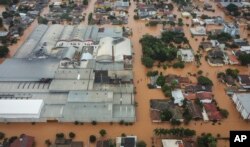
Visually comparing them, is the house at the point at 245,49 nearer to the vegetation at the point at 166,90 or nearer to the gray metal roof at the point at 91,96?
the vegetation at the point at 166,90

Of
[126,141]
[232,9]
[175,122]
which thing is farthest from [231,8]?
[126,141]

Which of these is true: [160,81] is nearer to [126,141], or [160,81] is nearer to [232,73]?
[232,73]

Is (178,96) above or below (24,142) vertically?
above

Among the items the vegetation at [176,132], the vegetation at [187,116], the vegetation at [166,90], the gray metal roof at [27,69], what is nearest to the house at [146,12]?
the gray metal roof at [27,69]

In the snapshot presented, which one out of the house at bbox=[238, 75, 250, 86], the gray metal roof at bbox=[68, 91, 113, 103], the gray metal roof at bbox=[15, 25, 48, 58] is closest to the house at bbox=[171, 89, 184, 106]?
the gray metal roof at bbox=[68, 91, 113, 103]

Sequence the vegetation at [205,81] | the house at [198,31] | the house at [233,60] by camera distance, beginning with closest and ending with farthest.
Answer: the vegetation at [205,81] → the house at [233,60] → the house at [198,31]

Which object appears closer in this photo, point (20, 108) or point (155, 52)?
point (20, 108)

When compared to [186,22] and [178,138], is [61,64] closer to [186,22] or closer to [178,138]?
Answer: [178,138]
